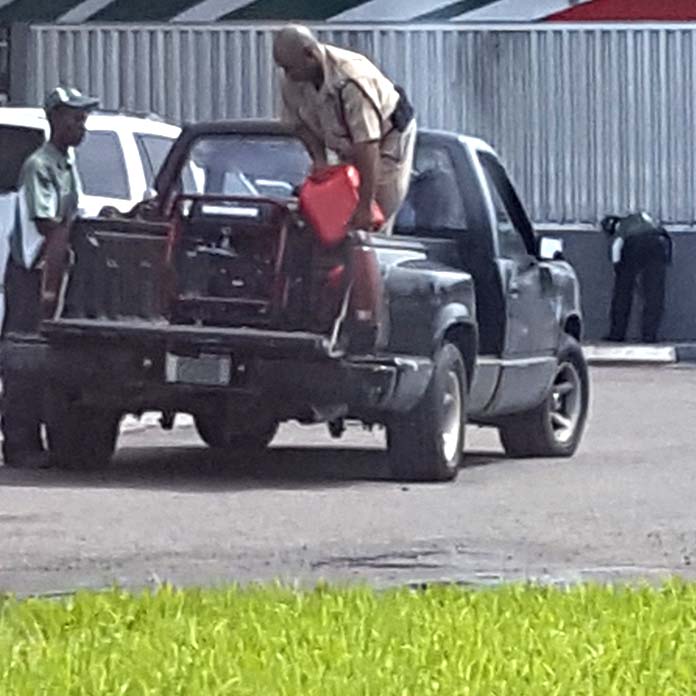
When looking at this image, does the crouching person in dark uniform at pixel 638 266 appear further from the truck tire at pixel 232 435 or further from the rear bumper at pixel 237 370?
the rear bumper at pixel 237 370

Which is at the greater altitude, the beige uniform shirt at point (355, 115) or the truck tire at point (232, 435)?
the beige uniform shirt at point (355, 115)

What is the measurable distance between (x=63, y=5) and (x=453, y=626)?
853 inches

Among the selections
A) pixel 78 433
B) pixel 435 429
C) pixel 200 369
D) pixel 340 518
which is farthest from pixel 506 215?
pixel 340 518

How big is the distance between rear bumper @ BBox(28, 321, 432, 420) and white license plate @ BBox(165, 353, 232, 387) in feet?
0.07

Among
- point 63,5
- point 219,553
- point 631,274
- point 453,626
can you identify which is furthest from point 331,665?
point 63,5

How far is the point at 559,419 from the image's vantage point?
53.6 ft

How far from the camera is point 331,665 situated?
7617mm

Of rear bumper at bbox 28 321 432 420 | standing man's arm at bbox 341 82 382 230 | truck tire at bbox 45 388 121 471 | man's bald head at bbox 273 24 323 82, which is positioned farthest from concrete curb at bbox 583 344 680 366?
rear bumper at bbox 28 321 432 420

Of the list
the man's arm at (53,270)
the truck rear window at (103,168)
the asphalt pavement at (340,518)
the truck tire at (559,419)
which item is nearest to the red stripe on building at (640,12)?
the truck rear window at (103,168)

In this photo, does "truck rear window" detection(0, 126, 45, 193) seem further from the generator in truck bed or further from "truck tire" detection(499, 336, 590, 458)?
the generator in truck bed

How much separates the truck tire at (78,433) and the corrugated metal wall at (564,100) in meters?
13.7

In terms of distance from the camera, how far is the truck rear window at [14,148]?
801 inches

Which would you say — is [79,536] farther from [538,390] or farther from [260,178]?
[538,390]

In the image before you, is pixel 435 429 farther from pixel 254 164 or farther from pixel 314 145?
pixel 254 164
